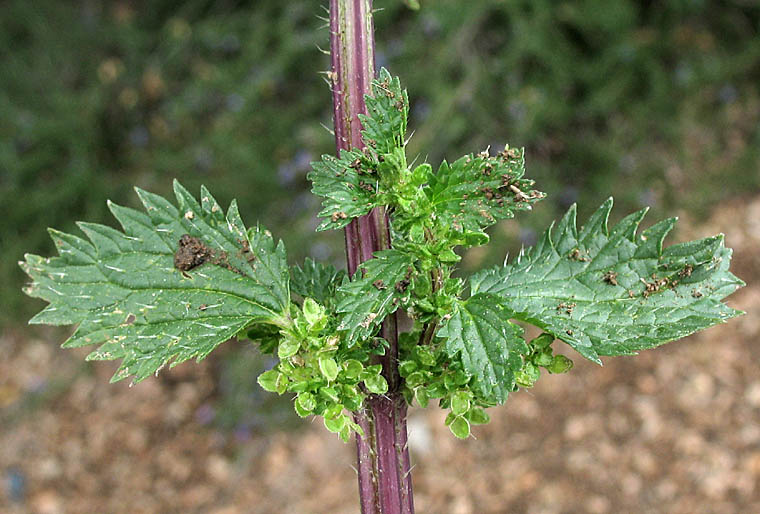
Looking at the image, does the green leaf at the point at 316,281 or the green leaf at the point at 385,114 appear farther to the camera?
the green leaf at the point at 316,281

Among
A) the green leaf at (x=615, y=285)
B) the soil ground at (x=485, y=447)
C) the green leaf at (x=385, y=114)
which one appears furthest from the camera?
the soil ground at (x=485, y=447)

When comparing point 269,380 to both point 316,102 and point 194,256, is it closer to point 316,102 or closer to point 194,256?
point 194,256

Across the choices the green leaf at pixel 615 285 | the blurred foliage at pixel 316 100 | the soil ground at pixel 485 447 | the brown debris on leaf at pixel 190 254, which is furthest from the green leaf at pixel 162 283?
the soil ground at pixel 485 447

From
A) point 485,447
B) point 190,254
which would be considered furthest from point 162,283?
point 485,447

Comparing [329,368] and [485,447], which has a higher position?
[485,447]

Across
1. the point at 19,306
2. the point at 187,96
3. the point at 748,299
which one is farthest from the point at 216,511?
the point at 748,299

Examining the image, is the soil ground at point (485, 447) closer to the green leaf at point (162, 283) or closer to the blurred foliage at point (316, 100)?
the blurred foliage at point (316, 100)

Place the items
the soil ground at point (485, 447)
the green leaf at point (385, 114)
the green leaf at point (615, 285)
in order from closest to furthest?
the green leaf at point (385, 114), the green leaf at point (615, 285), the soil ground at point (485, 447)

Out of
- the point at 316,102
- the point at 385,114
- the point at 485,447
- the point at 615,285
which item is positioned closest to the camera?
the point at 385,114
